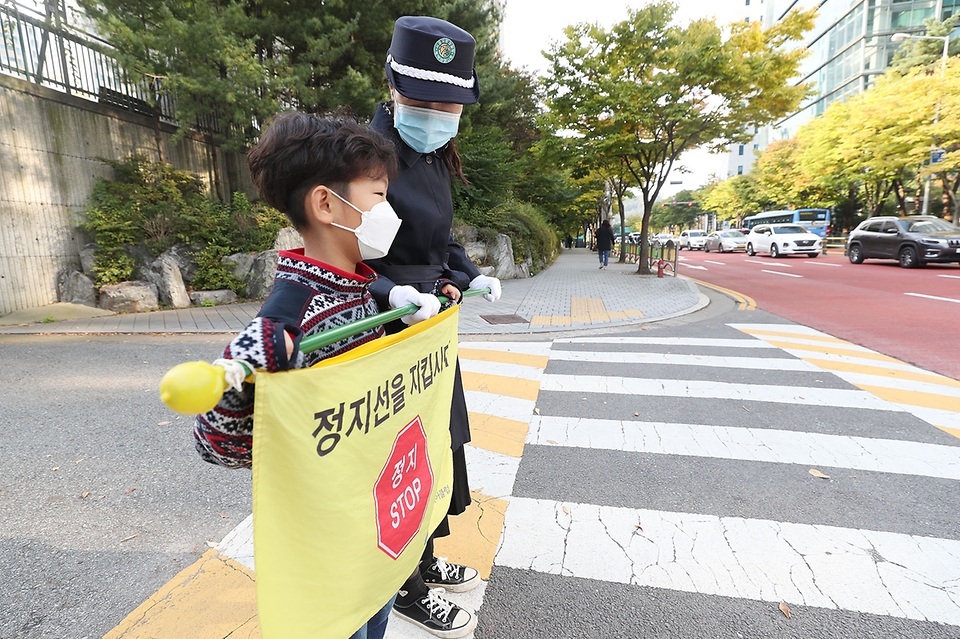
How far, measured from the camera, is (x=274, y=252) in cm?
1033

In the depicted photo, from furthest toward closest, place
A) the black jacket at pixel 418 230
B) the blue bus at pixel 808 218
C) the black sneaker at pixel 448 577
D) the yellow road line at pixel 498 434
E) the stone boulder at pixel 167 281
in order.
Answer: the blue bus at pixel 808 218 < the stone boulder at pixel 167 281 < the yellow road line at pixel 498 434 < the black sneaker at pixel 448 577 < the black jacket at pixel 418 230

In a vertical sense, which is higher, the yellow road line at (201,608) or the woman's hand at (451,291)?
the woman's hand at (451,291)

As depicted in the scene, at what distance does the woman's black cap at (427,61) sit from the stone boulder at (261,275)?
937cm

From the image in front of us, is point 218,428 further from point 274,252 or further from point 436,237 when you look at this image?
point 274,252

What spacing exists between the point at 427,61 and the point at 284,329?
118cm

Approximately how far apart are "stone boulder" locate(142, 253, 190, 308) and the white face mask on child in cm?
975

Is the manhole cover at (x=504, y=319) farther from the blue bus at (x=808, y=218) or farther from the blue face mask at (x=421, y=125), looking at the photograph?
the blue bus at (x=808, y=218)

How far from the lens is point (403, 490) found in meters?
1.34

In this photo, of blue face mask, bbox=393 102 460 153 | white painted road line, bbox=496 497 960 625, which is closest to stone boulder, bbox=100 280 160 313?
white painted road line, bbox=496 497 960 625

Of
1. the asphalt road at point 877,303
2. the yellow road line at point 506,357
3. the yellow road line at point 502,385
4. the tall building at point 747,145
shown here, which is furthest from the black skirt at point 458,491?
the tall building at point 747,145

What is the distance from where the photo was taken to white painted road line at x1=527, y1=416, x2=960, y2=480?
3234 mm

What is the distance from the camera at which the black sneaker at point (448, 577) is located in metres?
2.05

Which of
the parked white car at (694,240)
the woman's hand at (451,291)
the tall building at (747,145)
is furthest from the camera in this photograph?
the tall building at (747,145)

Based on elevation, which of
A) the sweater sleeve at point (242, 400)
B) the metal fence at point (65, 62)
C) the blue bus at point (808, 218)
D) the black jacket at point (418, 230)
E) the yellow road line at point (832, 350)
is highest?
the metal fence at point (65, 62)
